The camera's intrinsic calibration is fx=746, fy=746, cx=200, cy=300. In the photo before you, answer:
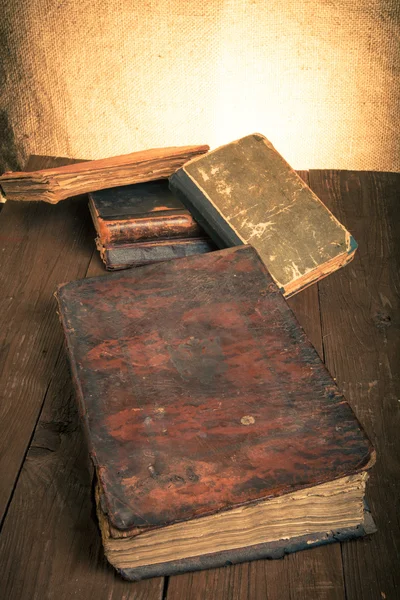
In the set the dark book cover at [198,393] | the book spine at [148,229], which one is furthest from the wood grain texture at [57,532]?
the book spine at [148,229]

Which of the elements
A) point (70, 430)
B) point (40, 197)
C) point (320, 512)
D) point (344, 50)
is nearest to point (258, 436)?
point (320, 512)

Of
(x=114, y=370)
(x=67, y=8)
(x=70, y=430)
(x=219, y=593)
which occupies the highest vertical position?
(x=67, y=8)

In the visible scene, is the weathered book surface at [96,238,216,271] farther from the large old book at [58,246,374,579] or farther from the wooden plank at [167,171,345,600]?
the wooden plank at [167,171,345,600]

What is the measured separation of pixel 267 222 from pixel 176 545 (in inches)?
29.5

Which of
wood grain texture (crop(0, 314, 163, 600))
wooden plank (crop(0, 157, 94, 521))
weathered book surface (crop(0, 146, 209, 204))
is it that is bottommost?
wood grain texture (crop(0, 314, 163, 600))

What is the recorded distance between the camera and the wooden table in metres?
1.06

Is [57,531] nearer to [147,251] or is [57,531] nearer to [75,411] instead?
[75,411]

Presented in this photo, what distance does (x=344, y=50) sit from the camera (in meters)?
2.08

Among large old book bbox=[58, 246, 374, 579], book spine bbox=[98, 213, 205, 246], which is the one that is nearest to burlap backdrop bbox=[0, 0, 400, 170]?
book spine bbox=[98, 213, 205, 246]

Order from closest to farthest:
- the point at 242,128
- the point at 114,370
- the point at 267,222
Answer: the point at 114,370 < the point at 267,222 < the point at 242,128

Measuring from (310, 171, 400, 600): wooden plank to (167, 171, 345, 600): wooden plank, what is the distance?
26 mm

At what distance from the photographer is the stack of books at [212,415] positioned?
1.00 meters

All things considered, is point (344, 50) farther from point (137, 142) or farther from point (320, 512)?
→ point (320, 512)

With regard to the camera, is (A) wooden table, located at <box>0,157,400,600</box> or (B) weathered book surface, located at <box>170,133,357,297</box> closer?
(A) wooden table, located at <box>0,157,400,600</box>
